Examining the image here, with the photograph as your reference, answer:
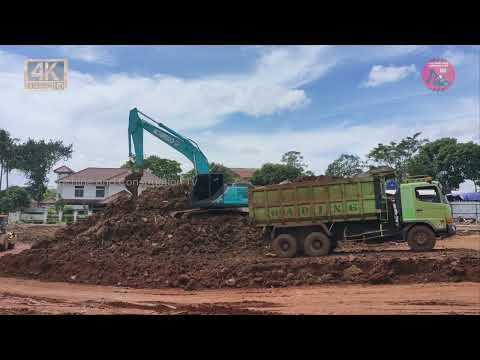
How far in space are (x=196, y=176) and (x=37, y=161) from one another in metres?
4.69

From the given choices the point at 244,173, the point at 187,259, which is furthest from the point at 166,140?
the point at 187,259

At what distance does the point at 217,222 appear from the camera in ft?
41.0

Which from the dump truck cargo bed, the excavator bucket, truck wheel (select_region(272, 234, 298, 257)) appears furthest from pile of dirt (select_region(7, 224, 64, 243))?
truck wheel (select_region(272, 234, 298, 257))

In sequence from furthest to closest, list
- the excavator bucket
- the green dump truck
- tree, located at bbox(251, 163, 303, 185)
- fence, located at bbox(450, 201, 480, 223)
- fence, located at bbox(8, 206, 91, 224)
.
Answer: the excavator bucket < tree, located at bbox(251, 163, 303, 185) < fence, located at bbox(450, 201, 480, 223) < fence, located at bbox(8, 206, 91, 224) < the green dump truck

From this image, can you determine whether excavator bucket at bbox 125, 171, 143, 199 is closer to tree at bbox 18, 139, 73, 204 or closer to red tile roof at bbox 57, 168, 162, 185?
red tile roof at bbox 57, 168, 162, 185

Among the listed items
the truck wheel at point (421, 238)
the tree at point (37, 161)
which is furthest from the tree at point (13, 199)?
the truck wheel at point (421, 238)

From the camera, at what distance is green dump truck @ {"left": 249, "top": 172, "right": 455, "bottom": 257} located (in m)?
10.3

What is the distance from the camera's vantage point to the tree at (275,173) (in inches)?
469

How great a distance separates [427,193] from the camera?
34.0ft

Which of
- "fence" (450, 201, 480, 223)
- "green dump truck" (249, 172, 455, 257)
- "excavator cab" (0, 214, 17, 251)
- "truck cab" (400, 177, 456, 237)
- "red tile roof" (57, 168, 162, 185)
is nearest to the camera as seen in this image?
"truck cab" (400, 177, 456, 237)
